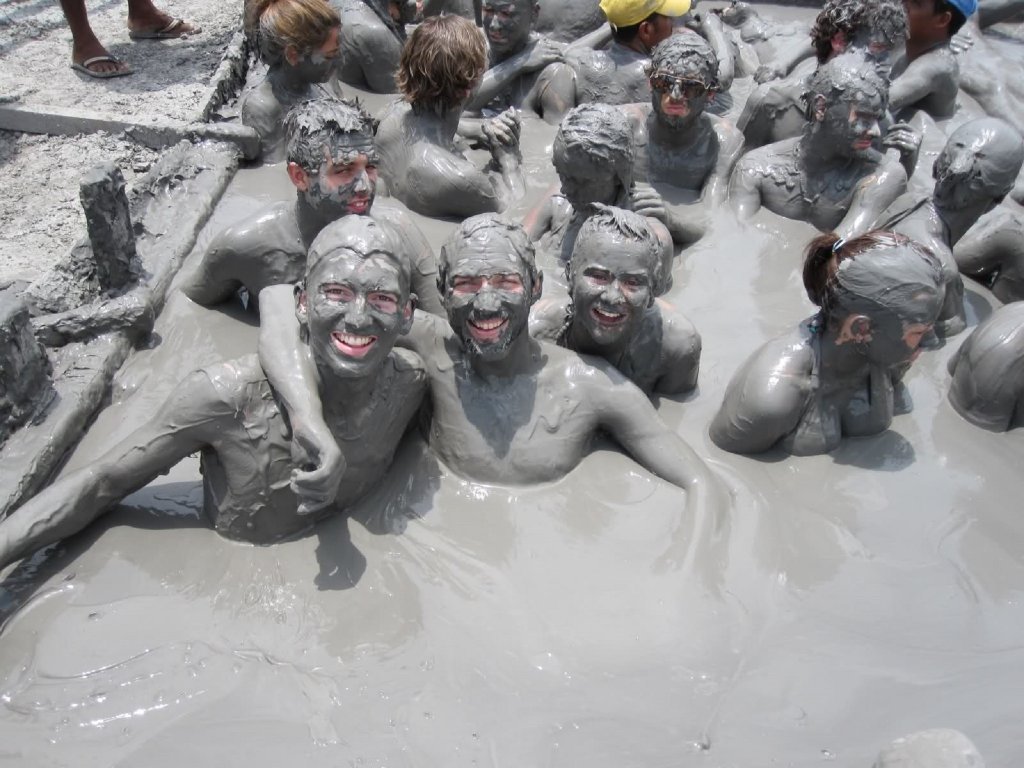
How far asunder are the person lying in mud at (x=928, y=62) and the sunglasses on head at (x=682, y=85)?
1.69 m

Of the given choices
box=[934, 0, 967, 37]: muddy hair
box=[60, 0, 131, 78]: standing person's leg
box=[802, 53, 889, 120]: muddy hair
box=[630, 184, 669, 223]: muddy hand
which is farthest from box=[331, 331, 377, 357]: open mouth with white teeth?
box=[60, 0, 131, 78]: standing person's leg

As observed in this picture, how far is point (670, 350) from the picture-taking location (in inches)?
144

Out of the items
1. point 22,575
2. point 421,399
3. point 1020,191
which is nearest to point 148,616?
point 22,575

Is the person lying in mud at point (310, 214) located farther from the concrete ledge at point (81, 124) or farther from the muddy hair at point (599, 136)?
the concrete ledge at point (81, 124)

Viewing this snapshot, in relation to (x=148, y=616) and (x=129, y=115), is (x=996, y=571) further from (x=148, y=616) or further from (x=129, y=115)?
(x=129, y=115)

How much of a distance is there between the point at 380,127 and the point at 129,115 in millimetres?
2854

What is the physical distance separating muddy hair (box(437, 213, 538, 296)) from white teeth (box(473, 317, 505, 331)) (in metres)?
0.16

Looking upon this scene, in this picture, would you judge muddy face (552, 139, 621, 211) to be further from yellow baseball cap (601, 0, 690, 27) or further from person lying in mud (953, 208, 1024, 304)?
yellow baseball cap (601, 0, 690, 27)

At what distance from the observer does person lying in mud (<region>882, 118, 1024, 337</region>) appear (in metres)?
3.97

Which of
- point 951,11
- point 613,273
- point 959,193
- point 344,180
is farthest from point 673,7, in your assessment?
point 613,273

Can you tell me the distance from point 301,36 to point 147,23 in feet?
13.9

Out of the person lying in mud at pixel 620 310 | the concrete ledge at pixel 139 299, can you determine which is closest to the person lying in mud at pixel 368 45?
the concrete ledge at pixel 139 299

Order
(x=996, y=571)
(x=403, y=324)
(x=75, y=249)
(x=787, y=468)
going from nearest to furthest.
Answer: (x=403, y=324)
(x=996, y=571)
(x=787, y=468)
(x=75, y=249)

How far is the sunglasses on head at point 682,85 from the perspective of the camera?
4.73 metres
